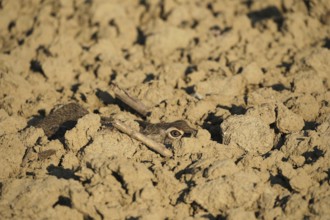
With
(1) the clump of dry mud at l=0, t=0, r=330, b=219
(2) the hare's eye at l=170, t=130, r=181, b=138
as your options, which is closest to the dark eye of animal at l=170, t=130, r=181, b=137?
(2) the hare's eye at l=170, t=130, r=181, b=138

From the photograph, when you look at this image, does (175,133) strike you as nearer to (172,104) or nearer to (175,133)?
(175,133)

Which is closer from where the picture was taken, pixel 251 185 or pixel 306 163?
pixel 251 185

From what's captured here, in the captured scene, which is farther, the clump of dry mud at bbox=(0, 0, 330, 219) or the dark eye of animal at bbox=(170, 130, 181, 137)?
the dark eye of animal at bbox=(170, 130, 181, 137)

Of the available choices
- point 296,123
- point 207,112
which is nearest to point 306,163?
point 296,123

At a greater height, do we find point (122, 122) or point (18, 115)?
point (122, 122)

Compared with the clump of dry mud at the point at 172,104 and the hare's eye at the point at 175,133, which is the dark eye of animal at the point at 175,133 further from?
the clump of dry mud at the point at 172,104

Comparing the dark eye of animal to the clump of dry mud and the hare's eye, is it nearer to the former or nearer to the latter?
the hare's eye

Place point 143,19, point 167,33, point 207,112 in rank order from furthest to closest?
point 143,19 → point 167,33 → point 207,112

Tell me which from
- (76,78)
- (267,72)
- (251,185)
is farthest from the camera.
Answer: (76,78)

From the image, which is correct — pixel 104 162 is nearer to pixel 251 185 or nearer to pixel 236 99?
pixel 251 185
